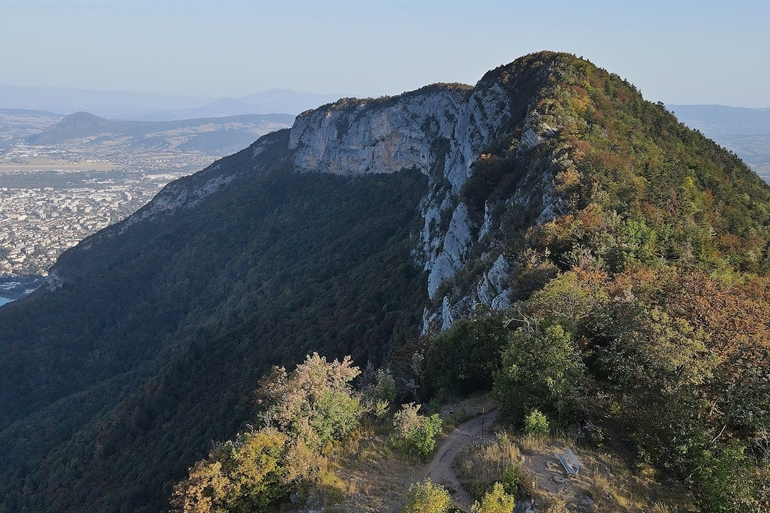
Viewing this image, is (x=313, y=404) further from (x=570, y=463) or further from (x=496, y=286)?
(x=496, y=286)

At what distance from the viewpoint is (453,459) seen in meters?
11.6

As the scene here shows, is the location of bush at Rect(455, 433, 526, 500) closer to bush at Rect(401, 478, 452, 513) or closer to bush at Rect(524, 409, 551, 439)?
bush at Rect(524, 409, 551, 439)

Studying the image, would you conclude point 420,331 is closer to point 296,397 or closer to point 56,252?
point 296,397

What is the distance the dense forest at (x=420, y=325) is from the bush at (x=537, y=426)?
629 mm

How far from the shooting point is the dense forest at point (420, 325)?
10297mm

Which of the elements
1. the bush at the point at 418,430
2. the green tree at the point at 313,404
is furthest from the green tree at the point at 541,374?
the green tree at the point at 313,404

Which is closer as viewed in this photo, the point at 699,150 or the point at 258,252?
the point at 699,150

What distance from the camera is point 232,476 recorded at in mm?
10547

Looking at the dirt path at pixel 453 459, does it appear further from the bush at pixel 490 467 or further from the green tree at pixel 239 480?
the green tree at pixel 239 480

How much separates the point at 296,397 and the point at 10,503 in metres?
47.8

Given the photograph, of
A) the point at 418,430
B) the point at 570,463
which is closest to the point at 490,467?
the point at 570,463

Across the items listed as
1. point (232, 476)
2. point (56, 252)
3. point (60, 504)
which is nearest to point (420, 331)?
point (232, 476)

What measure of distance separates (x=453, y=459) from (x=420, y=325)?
17812 mm

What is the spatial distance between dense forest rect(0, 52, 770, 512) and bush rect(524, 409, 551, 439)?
629 millimetres
